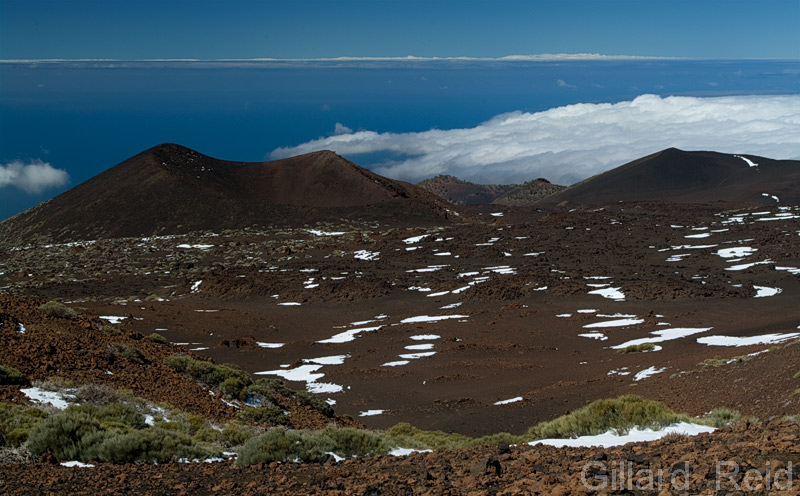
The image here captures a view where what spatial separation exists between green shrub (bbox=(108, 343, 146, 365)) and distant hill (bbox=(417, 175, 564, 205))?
4688 inches

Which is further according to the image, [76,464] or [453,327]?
[453,327]

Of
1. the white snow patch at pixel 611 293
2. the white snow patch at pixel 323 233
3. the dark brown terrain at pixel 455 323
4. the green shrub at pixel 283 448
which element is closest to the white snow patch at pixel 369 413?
the dark brown terrain at pixel 455 323

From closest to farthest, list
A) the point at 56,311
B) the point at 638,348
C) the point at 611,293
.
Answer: the point at 56,311, the point at 638,348, the point at 611,293

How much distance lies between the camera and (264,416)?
40.4 feet

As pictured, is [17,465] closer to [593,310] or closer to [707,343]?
[707,343]

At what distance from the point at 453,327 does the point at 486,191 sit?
13011cm

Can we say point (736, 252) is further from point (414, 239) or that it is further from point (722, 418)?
point (722, 418)

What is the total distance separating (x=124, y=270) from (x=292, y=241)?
14.2 metres

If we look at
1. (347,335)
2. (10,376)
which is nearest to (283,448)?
(10,376)

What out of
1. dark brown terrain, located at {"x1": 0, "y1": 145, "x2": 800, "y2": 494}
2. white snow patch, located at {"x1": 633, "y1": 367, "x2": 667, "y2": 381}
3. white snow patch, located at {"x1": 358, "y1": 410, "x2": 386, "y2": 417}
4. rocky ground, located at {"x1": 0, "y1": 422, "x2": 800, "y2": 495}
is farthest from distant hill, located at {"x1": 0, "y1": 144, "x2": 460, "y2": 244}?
rocky ground, located at {"x1": 0, "y1": 422, "x2": 800, "y2": 495}

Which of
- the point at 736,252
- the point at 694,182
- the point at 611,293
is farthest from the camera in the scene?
the point at 694,182

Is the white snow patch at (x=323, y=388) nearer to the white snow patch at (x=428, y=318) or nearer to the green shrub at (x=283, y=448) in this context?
the white snow patch at (x=428, y=318)

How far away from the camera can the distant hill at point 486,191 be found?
456 ft

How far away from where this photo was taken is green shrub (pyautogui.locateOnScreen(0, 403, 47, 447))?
7852 mm
